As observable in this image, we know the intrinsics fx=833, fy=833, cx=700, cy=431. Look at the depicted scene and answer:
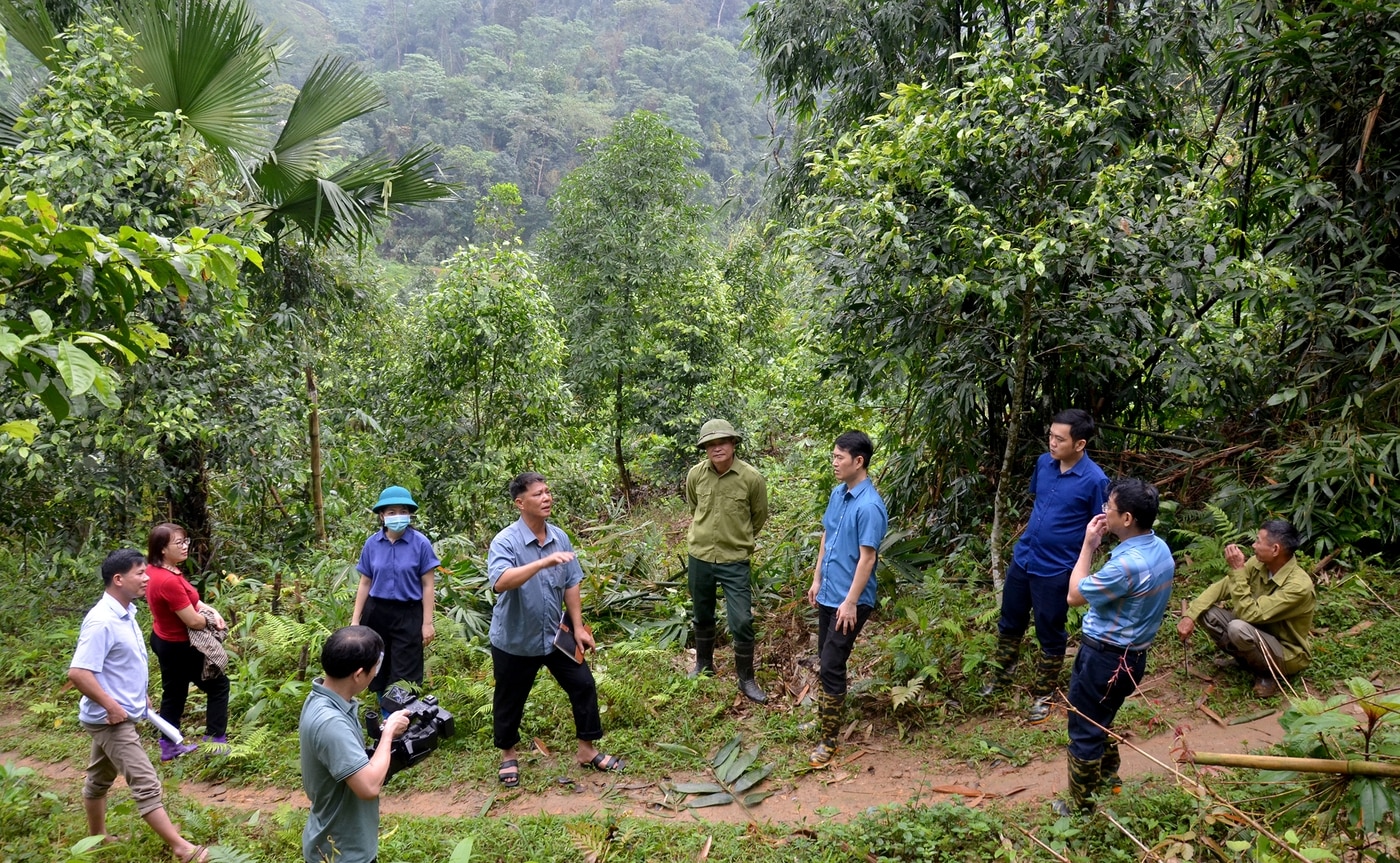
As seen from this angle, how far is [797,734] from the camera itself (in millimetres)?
5211

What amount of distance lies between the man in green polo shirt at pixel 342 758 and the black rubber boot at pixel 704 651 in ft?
10.1

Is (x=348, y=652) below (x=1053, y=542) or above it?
above

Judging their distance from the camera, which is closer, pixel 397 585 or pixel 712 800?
pixel 712 800

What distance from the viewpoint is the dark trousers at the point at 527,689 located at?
475 centimetres

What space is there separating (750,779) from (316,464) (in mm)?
6115

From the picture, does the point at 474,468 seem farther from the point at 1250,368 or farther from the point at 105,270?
the point at 1250,368

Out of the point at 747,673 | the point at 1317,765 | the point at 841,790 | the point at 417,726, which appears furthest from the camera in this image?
the point at 747,673

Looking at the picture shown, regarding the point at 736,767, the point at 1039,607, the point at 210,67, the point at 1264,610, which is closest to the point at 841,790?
the point at 736,767

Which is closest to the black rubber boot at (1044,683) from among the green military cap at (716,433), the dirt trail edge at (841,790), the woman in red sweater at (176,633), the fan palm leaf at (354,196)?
A: the dirt trail edge at (841,790)

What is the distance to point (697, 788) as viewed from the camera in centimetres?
480

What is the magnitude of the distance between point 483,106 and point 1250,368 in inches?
1722

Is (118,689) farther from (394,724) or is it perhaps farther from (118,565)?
(394,724)

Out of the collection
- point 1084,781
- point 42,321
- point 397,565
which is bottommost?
point 1084,781

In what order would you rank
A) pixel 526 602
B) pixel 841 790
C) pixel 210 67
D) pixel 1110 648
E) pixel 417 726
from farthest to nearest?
pixel 210 67 → pixel 841 790 → pixel 526 602 → pixel 417 726 → pixel 1110 648
